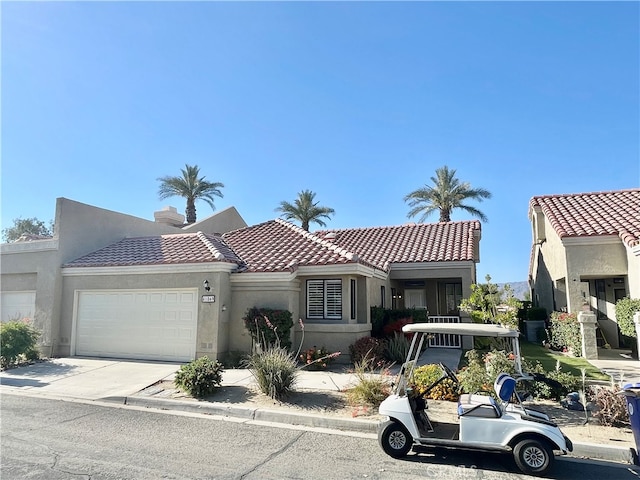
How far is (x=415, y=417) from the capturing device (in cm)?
613

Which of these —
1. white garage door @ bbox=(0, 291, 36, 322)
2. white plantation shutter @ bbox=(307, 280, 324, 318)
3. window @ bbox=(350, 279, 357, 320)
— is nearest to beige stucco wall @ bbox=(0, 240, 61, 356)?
white garage door @ bbox=(0, 291, 36, 322)

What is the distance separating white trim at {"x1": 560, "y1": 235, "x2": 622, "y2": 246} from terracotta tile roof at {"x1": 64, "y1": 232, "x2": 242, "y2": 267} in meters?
12.2

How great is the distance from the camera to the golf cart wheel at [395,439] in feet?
19.4

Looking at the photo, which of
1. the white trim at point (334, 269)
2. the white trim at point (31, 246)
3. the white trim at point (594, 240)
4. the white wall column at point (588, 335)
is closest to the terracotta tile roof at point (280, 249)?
the white trim at point (334, 269)

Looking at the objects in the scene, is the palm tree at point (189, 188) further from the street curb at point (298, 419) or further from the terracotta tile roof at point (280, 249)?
the street curb at point (298, 419)

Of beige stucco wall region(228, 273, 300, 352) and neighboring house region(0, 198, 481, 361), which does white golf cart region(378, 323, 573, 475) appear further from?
beige stucco wall region(228, 273, 300, 352)

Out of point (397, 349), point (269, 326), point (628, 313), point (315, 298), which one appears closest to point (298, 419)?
point (269, 326)

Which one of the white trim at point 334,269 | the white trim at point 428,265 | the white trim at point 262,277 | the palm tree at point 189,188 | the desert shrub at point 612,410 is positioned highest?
the palm tree at point 189,188

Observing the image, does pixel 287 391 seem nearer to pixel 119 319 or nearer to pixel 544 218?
pixel 119 319

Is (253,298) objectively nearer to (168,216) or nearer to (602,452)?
(602,452)

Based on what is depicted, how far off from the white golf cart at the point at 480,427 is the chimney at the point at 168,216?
19.6 meters

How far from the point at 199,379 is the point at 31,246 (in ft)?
36.0

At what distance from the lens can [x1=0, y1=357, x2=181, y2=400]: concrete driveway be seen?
9.91m

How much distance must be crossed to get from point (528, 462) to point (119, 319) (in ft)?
43.6
